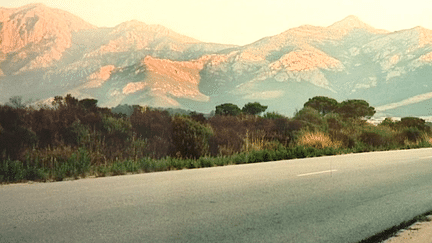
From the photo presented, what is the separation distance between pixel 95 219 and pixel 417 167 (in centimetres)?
1042

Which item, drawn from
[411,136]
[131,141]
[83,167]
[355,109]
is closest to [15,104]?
[131,141]

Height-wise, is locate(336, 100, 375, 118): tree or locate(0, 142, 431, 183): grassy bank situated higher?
locate(336, 100, 375, 118): tree

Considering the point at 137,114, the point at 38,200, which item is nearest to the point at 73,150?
the point at 137,114

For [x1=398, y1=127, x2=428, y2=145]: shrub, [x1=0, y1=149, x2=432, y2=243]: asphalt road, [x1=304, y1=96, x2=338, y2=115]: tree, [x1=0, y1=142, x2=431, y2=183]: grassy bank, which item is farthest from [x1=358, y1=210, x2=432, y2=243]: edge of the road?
[x1=304, y1=96, x2=338, y2=115]: tree

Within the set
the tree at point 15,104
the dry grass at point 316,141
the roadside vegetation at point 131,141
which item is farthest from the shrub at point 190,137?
the dry grass at point 316,141

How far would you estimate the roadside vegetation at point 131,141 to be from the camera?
41.1ft

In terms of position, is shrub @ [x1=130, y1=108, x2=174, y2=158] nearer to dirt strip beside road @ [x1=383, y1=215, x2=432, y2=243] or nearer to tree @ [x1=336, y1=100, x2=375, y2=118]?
dirt strip beside road @ [x1=383, y1=215, x2=432, y2=243]

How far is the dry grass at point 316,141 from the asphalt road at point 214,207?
33.5 feet

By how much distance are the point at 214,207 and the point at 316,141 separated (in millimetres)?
15489

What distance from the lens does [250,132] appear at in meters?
20.3

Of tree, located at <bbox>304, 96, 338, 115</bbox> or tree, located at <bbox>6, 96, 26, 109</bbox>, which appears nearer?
tree, located at <bbox>6, 96, 26, 109</bbox>

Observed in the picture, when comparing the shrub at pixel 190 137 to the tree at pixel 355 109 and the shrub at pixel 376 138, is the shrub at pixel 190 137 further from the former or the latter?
the tree at pixel 355 109

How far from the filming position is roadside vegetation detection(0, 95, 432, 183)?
12.5 metres

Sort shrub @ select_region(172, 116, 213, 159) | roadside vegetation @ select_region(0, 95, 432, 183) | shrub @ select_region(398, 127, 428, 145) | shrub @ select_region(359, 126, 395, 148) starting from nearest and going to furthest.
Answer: roadside vegetation @ select_region(0, 95, 432, 183) < shrub @ select_region(172, 116, 213, 159) < shrub @ select_region(359, 126, 395, 148) < shrub @ select_region(398, 127, 428, 145)
